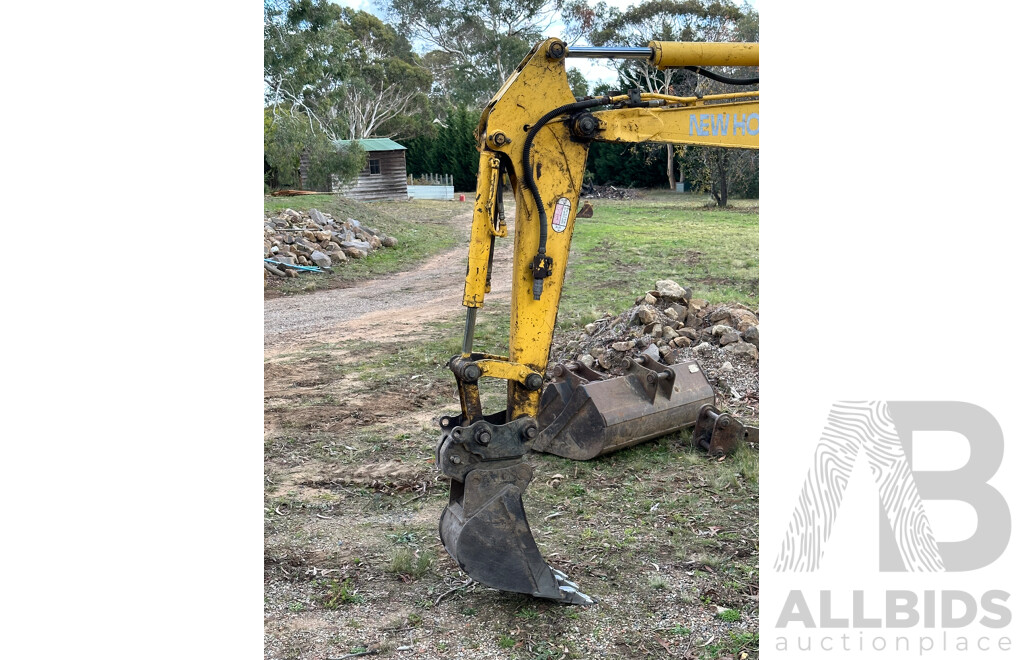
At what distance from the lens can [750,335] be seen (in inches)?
303

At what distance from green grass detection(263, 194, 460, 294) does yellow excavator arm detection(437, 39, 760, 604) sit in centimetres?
1069

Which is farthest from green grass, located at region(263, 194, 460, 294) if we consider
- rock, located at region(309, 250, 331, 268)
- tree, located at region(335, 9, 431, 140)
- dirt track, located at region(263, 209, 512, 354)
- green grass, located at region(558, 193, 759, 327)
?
tree, located at region(335, 9, 431, 140)

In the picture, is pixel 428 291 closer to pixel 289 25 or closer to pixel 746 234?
pixel 746 234

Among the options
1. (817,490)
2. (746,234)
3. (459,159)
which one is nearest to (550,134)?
(817,490)

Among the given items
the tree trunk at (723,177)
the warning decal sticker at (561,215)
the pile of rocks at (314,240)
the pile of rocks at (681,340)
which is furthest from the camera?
the tree trunk at (723,177)

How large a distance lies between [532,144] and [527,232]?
0.39 m

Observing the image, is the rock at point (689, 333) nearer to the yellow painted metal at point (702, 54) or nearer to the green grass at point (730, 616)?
the yellow painted metal at point (702, 54)

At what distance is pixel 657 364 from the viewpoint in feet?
20.9

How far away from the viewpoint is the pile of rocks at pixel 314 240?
52.3 ft

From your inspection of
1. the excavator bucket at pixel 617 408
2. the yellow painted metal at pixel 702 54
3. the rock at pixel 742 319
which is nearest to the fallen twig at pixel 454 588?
the excavator bucket at pixel 617 408

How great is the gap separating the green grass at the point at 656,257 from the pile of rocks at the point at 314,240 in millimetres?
4084

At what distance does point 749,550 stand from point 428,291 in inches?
391

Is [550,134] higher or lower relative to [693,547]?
higher

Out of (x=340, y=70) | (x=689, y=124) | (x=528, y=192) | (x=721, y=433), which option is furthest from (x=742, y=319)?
(x=340, y=70)
